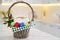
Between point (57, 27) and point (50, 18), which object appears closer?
point (57, 27)

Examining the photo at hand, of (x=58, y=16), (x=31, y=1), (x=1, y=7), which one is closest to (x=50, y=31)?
(x=58, y=16)

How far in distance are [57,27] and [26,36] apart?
1868 millimetres

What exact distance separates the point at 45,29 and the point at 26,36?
239 cm

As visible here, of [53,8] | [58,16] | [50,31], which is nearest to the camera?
[50,31]

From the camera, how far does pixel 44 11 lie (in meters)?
4.52

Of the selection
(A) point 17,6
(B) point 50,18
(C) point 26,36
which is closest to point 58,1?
(B) point 50,18

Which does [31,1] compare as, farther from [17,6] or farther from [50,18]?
[50,18]

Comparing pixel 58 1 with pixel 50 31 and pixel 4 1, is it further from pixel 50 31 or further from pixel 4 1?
pixel 4 1

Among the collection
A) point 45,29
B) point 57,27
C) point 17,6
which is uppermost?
point 17,6

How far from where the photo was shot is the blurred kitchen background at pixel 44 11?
372cm

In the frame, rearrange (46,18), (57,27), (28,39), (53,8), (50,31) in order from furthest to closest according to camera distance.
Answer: (46,18) → (53,8) → (50,31) → (57,27) → (28,39)

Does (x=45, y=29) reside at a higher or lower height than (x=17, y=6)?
lower

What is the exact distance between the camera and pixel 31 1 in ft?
14.0

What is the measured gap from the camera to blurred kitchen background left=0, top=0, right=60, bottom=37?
372cm
